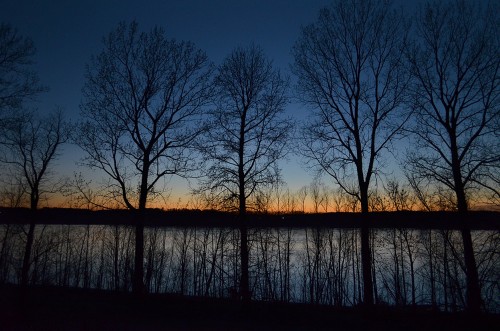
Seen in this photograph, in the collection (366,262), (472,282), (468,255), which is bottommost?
(472,282)

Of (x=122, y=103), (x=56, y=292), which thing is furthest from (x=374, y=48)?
(x=56, y=292)

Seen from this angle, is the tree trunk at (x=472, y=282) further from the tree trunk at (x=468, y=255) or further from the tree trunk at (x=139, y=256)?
the tree trunk at (x=139, y=256)

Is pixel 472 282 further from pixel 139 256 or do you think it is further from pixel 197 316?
pixel 139 256

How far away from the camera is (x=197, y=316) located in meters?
15.7

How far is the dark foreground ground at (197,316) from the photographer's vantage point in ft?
43.9

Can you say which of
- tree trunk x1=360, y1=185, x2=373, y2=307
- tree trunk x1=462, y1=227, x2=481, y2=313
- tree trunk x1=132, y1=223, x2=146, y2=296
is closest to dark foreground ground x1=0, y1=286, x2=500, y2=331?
tree trunk x1=462, y1=227, x2=481, y2=313

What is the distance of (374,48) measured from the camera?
52.9 ft

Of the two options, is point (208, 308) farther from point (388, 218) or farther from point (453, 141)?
point (388, 218)

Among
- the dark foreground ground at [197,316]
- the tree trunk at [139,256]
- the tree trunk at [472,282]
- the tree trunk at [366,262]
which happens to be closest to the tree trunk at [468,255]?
the tree trunk at [472,282]

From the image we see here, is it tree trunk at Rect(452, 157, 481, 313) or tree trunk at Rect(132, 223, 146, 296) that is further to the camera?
tree trunk at Rect(132, 223, 146, 296)

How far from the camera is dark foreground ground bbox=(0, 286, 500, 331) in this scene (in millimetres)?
13375

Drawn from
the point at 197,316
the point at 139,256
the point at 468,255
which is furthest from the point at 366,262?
the point at 139,256

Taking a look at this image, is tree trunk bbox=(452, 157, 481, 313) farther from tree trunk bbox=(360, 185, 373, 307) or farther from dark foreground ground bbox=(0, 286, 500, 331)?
tree trunk bbox=(360, 185, 373, 307)

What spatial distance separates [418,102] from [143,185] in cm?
1271
